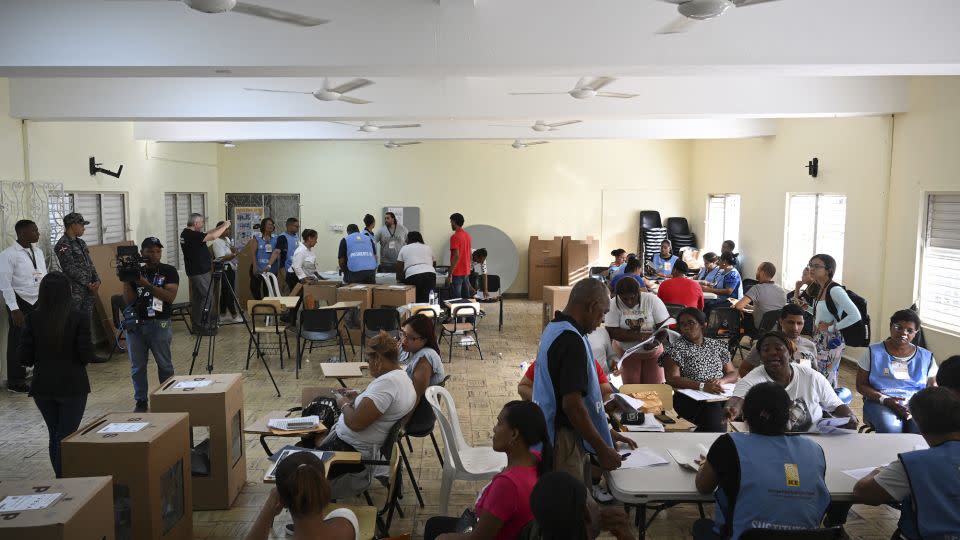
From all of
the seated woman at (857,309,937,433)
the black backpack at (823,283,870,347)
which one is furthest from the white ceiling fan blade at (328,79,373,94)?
the seated woman at (857,309,937,433)

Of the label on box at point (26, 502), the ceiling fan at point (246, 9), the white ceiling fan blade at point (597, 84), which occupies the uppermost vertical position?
the white ceiling fan blade at point (597, 84)

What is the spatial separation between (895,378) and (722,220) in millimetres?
9200

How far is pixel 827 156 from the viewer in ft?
31.9

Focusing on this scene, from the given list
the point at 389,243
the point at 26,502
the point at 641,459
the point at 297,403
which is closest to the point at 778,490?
the point at 641,459

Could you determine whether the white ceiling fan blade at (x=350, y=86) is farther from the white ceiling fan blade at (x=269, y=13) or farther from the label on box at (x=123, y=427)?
the label on box at (x=123, y=427)

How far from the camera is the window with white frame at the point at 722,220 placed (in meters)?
13.1

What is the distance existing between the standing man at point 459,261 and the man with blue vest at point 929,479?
8116 millimetres

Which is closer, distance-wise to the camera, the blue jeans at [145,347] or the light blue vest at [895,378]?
the light blue vest at [895,378]

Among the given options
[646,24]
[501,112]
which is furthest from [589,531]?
[501,112]

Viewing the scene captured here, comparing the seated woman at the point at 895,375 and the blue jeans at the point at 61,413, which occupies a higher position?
the seated woman at the point at 895,375

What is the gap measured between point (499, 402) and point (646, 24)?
12.5 ft

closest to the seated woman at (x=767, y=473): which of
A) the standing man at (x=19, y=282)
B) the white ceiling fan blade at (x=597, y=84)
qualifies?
the white ceiling fan blade at (x=597, y=84)

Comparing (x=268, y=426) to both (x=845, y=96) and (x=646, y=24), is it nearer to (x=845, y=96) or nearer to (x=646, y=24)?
(x=646, y=24)

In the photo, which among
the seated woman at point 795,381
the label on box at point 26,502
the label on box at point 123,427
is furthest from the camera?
the seated woman at point 795,381
